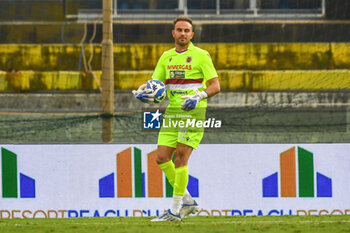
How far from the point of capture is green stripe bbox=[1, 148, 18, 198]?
28.6ft

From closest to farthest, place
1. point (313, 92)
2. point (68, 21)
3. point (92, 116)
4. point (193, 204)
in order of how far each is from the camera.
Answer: point (193, 204), point (92, 116), point (313, 92), point (68, 21)

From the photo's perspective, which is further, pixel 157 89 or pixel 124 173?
pixel 124 173

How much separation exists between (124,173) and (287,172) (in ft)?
6.67

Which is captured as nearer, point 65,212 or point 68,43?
point 65,212

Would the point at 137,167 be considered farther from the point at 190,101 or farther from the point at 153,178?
the point at 190,101

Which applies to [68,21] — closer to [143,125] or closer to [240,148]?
[143,125]

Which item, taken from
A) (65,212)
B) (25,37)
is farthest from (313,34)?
(65,212)

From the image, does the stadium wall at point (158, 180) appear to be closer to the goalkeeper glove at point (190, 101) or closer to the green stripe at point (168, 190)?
the green stripe at point (168, 190)

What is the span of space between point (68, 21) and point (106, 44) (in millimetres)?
7768

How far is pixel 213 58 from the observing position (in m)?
14.5

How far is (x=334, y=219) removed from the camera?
22.2 ft

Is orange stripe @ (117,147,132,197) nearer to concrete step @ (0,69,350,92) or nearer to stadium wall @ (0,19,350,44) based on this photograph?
concrete step @ (0,69,350,92)

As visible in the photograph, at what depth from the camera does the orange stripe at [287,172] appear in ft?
28.4

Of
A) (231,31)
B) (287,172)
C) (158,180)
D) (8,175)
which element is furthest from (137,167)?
(231,31)
